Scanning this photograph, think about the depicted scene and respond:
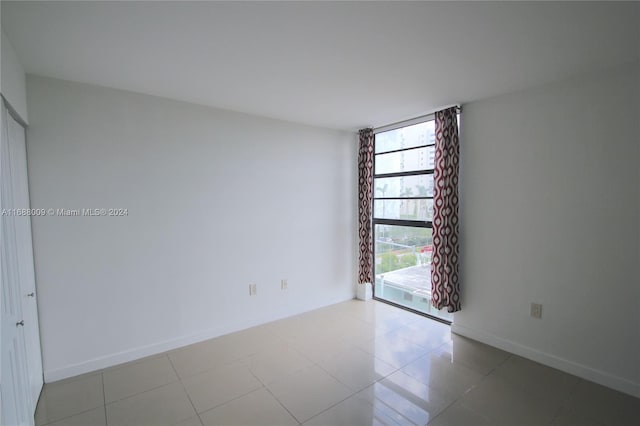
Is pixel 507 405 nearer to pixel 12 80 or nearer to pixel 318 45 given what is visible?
pixel 318 45

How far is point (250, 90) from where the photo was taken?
2627 millimetres

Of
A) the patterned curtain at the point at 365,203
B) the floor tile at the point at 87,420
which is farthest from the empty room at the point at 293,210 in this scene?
the patterned curtain at the point at 365,203

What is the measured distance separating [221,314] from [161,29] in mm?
2637

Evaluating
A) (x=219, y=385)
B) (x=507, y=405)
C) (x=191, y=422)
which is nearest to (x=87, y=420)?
(x=191, y=422)

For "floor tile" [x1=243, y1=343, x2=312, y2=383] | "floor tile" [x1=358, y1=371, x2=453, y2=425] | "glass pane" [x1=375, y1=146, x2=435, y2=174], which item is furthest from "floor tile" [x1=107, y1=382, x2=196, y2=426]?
"glass pane" [x1=375, y1=146, x2=435, y2=174]

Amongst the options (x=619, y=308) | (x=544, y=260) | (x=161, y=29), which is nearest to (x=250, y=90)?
(x=161, y=29)

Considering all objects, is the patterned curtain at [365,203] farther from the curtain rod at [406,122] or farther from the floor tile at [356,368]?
the floor tile at [356,368]

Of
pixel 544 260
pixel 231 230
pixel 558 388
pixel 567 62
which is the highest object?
pixel 567 62

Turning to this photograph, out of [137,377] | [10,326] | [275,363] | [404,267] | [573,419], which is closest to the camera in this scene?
[10,326]

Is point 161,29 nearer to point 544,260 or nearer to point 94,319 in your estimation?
point 94,319

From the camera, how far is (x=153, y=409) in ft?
6.80

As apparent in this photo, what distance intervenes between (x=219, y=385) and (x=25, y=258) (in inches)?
65.6

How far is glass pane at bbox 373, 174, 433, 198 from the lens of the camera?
3.54 metres

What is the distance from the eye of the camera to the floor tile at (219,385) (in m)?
2.16
